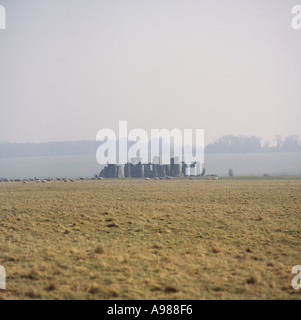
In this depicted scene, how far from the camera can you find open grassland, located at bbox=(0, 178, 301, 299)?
33.7 feet

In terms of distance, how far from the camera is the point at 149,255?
1438cm

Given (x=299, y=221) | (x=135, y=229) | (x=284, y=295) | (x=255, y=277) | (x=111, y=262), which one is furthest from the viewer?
(x=299, y=221)

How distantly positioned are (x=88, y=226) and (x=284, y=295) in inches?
545

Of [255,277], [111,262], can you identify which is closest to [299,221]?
[255,277]

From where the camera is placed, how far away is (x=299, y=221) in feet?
77.5

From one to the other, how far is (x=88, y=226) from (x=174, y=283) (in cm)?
1176

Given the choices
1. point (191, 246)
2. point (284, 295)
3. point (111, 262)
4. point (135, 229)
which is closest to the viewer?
point (284, 295)

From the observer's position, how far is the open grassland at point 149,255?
1028 cm

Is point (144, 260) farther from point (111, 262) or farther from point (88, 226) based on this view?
point (88, 226)

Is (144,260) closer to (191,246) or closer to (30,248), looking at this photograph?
(191,246)

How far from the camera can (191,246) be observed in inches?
648

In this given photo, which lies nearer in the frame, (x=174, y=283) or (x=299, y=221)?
(x=174, y=283)
